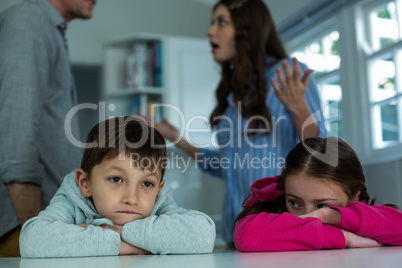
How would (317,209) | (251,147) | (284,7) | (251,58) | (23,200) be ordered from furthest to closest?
(284,7)
(251,58)
(251,147)
(23,200)
(317,209)

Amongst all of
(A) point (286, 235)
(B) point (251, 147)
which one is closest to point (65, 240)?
(A) point (286, 235)

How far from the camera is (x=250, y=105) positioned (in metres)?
1.79

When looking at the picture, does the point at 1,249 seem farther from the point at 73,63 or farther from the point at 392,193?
the point at 73,63

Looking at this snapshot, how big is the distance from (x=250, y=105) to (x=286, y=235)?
86 cm

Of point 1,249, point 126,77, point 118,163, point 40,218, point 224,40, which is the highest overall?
point 126,77

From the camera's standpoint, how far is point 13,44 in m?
1.43

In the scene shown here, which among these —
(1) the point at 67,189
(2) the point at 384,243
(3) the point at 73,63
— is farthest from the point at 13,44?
(3) the point at 73,63

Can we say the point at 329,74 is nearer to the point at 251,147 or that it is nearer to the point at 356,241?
the point at 251,147

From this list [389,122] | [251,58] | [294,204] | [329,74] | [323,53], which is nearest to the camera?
[294,204]

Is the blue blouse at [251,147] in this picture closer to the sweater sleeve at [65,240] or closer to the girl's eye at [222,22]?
the girl's eye at [222,22]

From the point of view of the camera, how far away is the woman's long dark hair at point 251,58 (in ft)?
5.85

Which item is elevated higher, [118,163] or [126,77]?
[126,77]

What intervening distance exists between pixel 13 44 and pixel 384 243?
3.88 ft

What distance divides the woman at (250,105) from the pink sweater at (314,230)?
0.56 metres
